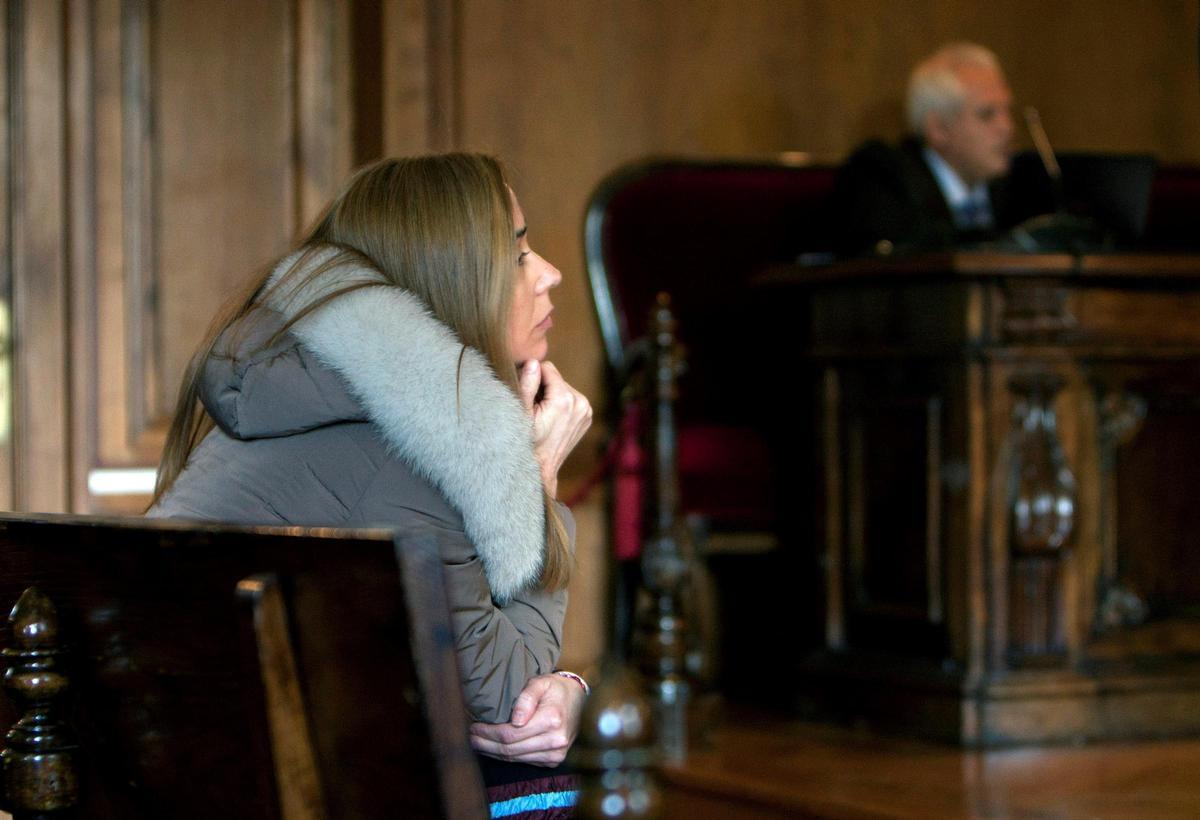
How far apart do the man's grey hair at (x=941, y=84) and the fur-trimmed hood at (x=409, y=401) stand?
2.89 meters

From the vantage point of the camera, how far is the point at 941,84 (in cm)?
412

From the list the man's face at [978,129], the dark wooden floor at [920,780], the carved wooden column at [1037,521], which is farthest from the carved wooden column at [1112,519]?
the man's face at [978,129]

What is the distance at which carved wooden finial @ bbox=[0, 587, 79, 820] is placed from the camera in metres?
1.25

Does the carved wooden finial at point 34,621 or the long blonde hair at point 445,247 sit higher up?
the long blonde hair at point 445,247

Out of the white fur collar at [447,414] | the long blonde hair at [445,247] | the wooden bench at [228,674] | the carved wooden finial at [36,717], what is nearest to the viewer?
the wooden bench at [228,674]

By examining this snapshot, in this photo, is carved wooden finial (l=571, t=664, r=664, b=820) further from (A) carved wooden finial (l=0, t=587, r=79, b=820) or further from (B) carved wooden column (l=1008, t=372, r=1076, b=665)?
(B) carved wooden column (l=1008, t=372, r=1076, b=665)

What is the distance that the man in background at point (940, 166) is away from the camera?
3803 mm

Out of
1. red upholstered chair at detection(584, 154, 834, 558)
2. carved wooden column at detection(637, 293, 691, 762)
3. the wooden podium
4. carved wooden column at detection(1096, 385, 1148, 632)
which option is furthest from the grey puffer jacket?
red upholstered chair at detection(584, 154, 834, 558)

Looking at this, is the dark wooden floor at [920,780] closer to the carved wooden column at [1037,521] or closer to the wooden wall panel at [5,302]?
the carved wooden column at [1037,521]

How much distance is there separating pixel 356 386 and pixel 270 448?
0.12 meters

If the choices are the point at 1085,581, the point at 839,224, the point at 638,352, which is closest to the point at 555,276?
the point at 1085,581

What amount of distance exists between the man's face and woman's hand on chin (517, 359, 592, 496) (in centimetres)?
261

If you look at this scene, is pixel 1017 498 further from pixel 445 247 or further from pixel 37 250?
pixel 37 250

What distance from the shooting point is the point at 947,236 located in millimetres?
3580
